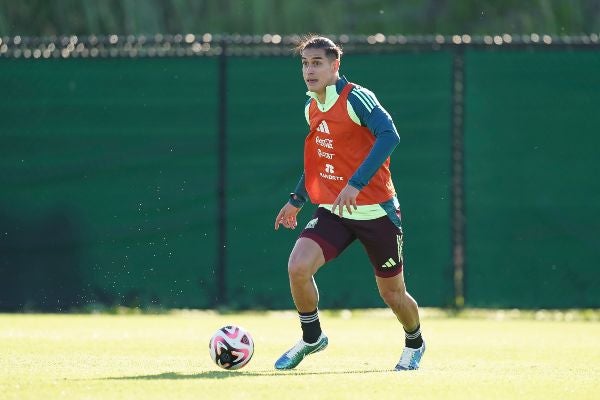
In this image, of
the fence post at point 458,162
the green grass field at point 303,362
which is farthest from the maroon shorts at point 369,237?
the fence post at point 458,162

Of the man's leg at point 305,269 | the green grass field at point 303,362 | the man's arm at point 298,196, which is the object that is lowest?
the green grass field at point 303,362

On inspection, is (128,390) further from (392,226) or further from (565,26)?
(565,26)

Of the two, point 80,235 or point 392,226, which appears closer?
point 392,226

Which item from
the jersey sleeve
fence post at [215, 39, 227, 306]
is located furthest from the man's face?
fence post at [215, 39, 227, 306]

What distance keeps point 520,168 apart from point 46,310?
4.44 m

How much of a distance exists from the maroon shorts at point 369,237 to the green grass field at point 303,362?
634 mm

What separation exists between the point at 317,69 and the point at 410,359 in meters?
1.80

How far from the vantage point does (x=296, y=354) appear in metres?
8.02

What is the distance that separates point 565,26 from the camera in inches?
645

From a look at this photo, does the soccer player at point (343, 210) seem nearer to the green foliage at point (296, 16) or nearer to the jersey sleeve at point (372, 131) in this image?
the jersey sleeve at point (372, 131)

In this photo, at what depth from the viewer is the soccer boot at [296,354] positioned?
26.2ft

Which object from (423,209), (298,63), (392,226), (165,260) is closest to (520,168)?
(423,209)

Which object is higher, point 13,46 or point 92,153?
point 13,46

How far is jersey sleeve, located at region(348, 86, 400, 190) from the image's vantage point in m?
7.62
